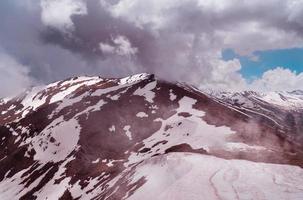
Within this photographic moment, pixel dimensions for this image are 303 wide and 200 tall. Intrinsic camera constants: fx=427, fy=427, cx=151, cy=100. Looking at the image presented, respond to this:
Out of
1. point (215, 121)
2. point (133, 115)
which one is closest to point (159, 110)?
point (133, 115)

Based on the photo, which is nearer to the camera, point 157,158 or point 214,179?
point 214,179

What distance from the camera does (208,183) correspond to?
7125cm

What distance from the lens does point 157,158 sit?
95.3 m

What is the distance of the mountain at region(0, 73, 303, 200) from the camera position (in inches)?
2869

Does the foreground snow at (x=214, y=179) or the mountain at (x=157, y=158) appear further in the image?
the mountain at (x=157, y=158)

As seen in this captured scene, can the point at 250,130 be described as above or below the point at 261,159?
above

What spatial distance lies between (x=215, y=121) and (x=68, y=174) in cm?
5697

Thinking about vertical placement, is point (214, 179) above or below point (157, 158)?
below

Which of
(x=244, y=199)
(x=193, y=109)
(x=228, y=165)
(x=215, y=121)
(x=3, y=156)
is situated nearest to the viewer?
(x=244, y=199)

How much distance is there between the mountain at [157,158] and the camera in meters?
72.9

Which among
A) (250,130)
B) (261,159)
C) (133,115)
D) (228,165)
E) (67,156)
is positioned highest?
(133,115)

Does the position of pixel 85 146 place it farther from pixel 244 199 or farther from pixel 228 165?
pixel 244 199

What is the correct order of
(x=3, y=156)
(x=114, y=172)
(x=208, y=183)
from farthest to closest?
(x=3, y=156), (x=114, y=172), (x=208, y=183)

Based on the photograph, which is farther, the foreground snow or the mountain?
the mountain
